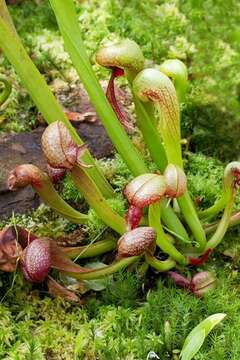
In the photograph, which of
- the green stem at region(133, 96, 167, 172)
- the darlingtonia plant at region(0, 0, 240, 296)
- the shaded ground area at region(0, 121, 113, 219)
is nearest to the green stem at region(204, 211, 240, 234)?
the darlingtonia plant at region(0, 0, 240, 296)

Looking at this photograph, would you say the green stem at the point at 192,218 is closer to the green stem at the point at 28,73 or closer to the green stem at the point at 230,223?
the green stem at the point at 230,223

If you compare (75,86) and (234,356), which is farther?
(75,86)

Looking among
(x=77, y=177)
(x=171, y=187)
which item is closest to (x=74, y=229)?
(x=77, y=177)

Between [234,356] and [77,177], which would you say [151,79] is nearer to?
[77,177]

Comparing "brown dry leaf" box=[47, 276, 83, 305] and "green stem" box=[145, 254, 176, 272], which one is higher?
"brown dry leaf" box=[47, 276, 83, 305]

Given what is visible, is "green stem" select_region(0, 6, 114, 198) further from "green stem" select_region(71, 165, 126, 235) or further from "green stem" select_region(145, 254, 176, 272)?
"green stem" select_region(145, 254, 176, 272)

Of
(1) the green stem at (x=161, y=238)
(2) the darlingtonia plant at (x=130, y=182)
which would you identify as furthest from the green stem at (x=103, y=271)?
(1) the green stem at (x=161, y=238)
